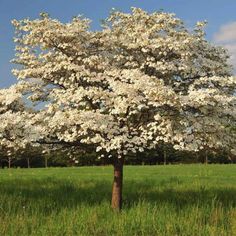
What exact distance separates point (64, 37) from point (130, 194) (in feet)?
33.7

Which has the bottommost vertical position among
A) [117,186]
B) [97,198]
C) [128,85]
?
[97,198]

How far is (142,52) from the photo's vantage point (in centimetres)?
1948

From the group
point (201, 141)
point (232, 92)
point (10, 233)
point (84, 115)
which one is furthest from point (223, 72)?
point (10, 233)

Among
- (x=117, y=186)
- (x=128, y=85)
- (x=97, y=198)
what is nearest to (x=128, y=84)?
(x=128, y=85)

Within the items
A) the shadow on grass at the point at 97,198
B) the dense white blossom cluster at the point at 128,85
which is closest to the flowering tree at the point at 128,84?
the dense white blossom cluster at the point at 128,85

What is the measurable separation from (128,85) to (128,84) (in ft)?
0.24

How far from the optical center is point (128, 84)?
16.9 m

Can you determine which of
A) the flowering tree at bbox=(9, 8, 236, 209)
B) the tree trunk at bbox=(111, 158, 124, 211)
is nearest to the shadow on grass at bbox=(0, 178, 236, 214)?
the tree trunk at bbox=(111, 158, 124, 211)

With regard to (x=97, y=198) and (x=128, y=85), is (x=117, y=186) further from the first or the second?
(x=128, y=85)

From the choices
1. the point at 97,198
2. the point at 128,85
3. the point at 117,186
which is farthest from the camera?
the point at 97,198

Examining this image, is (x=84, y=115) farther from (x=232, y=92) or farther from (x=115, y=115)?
(x=232, y=92)

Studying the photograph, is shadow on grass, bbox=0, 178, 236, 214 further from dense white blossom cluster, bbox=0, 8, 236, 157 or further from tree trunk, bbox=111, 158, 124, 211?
dense white blossom cluster, bbox=0, 8, 236, 157

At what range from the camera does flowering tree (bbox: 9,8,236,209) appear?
1700cm

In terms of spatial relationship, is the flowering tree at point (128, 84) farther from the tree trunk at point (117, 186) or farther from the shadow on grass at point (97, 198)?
the shadow on grass at point (97, 198)
